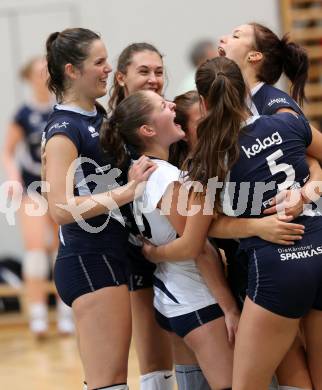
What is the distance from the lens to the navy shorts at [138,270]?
3.22 metres

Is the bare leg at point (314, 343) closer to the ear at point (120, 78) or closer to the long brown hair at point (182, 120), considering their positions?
the long brown hair at point (182, 120)

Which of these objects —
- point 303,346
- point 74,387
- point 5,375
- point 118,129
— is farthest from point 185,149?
point 5,375

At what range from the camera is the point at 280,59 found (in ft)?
10.9

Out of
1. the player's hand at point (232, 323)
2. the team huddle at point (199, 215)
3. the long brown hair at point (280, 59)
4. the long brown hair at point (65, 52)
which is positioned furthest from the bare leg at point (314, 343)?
the long brown hair at point (65, 52)

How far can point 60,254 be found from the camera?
10.2ft

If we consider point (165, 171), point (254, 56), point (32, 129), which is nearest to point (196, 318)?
point (165, 171)

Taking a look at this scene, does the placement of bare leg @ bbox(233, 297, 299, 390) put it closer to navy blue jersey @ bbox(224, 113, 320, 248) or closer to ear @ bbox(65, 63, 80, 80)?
navy blue jersey @ bbox(224, 113, 320, 248)

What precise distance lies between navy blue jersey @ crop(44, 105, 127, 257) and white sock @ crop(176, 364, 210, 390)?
1.75ft

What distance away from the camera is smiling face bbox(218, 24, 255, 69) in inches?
128

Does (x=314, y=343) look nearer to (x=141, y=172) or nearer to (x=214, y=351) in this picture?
(x=214, y=351)

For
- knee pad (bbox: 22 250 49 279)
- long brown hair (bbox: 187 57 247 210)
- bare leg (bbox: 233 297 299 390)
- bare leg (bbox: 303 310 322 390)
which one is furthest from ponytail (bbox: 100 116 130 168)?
knee pad (bbox: 22 250 49 279)

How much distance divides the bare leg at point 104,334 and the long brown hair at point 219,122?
526 mm

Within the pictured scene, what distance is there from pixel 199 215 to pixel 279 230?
27 centimetres

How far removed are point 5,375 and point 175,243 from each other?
264 cm
